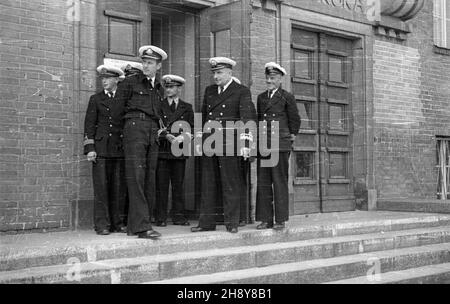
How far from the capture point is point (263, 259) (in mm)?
6852

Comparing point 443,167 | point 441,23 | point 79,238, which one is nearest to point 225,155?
point 79,238

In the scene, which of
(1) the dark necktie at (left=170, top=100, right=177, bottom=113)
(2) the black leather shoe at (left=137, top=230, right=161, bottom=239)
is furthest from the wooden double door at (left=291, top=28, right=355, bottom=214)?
(2) the black leather shoe at (left=137, top=230, right=161, bottom=239)

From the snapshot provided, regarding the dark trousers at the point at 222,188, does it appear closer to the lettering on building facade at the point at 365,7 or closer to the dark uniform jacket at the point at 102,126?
the dark uniform jacket at the point at 102,126

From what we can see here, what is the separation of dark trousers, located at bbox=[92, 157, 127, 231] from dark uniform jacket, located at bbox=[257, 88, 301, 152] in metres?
1.94

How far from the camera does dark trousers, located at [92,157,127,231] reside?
294 inches

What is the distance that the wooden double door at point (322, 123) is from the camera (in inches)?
427

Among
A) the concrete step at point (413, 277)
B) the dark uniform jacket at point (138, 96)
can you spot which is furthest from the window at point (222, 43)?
the concrete step at point (413, 277)

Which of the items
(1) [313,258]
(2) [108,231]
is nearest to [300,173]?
(1) [313,258]

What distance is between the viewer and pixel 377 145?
1191 centimetres

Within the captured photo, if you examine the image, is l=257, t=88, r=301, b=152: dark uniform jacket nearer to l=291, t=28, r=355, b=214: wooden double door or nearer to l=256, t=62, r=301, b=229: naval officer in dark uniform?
l=256, t=62, r=301, b=229: naval officer in dark uniform

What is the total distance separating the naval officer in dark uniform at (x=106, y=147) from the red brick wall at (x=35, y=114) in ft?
1.68
